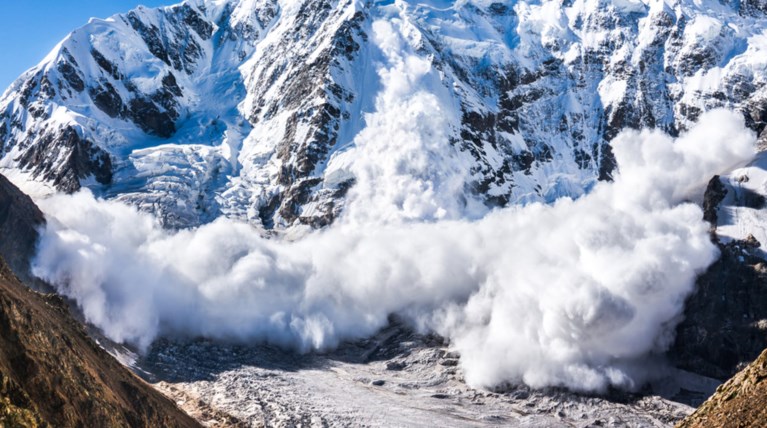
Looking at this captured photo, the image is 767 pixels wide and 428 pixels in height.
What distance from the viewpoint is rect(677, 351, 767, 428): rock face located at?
40.2m

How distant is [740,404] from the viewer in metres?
41.1

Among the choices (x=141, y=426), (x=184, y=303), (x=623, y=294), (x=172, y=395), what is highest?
(x=623, y=294)

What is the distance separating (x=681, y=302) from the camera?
19412 centimetres

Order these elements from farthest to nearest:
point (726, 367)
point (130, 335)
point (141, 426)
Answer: point (726, 367) < point (130, 335) < point (141, 426)

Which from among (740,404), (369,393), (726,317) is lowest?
(740,404)

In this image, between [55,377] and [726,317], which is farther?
[726,317]

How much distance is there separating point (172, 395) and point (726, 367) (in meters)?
112

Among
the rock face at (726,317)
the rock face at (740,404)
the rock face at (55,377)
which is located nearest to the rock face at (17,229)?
the rock face at (55,377)

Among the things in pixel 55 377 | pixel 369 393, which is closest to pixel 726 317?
pixel 369 393

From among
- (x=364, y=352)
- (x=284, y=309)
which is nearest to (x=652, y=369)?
(x=364, y=352)

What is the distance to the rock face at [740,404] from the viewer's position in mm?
40156

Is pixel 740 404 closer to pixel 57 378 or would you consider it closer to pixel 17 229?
pixel 57 378

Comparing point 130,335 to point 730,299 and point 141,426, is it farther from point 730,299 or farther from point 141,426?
point 730,299

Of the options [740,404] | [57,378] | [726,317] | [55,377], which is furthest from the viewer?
[726,317]
